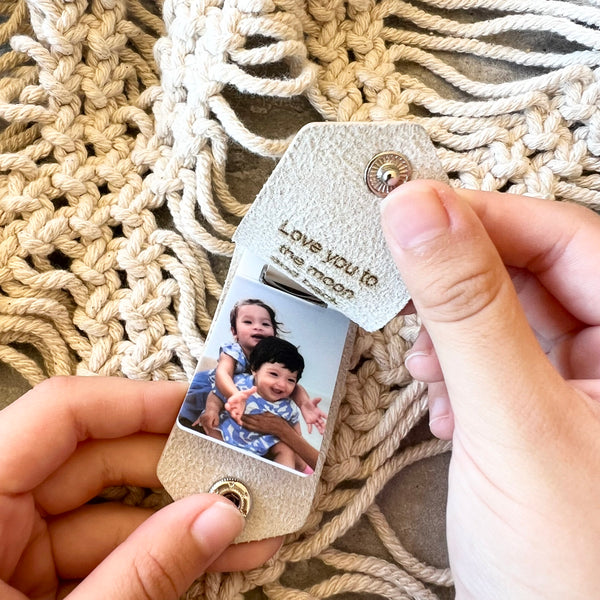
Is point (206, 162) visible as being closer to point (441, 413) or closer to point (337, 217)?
point (337, 217)

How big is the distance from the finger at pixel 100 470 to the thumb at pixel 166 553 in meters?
0.11

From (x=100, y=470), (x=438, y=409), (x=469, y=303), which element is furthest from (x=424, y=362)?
(x=100, y=470)

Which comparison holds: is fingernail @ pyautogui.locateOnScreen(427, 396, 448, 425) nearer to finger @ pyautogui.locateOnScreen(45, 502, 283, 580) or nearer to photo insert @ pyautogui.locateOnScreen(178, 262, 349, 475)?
photo insert @ pyautogui.locateOnScreen(178, 262, 349, 475)

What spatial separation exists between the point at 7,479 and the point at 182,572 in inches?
8.2

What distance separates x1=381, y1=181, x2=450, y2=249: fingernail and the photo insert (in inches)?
8.0

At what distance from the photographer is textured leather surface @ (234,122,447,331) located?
0.56m

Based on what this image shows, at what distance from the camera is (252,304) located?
71 cm

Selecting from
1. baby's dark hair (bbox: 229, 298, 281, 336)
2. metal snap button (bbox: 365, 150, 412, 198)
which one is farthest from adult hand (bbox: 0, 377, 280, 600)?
metal snap button (bbox: 365, 150, 412, 198)

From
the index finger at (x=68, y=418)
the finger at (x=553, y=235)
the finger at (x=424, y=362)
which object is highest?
the finger at (x=553, y=235)

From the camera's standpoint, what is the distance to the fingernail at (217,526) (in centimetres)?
62

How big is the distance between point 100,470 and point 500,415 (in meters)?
0.45

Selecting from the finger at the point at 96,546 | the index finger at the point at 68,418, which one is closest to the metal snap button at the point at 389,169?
the index finger at the point at 68,418

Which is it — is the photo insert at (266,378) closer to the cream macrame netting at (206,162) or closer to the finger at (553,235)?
the cream macrame netting at (206,162)

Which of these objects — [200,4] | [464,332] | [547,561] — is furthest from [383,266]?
[200,4]
